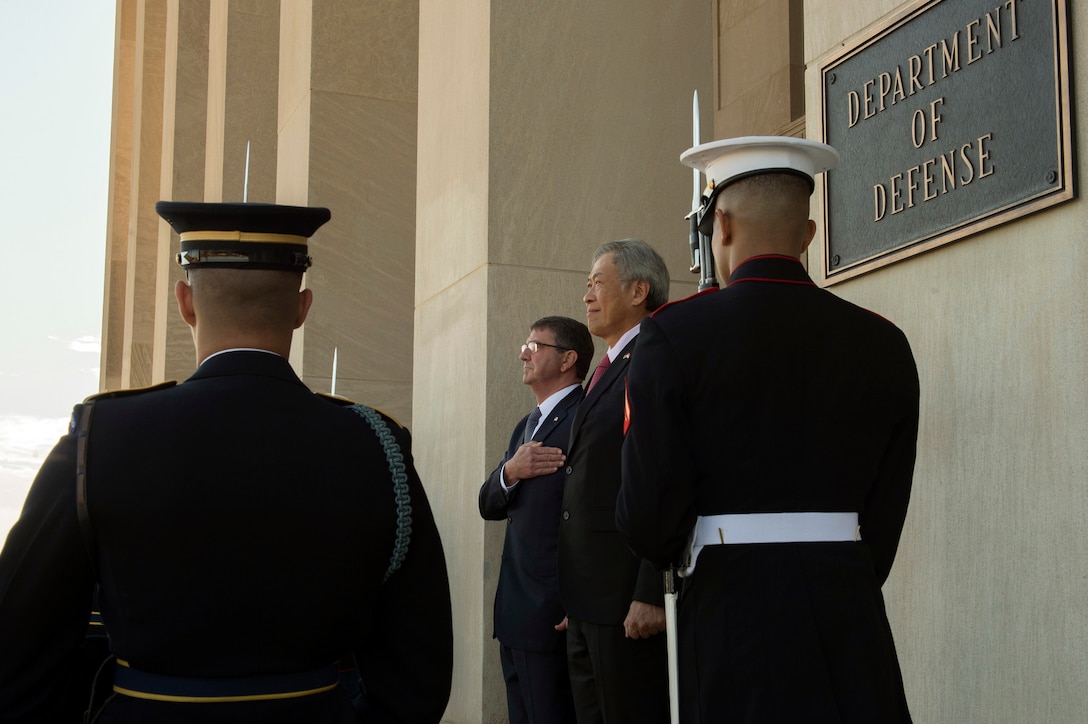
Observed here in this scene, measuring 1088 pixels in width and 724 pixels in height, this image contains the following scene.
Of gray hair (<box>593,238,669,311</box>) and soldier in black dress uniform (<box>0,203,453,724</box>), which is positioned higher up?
gray hair (<box>593,238,669,311</box>)

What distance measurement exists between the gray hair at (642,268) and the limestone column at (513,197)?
137 cm

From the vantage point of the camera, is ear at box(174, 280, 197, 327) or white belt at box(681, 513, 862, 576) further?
white belt at box(681, 513, 862, 576)

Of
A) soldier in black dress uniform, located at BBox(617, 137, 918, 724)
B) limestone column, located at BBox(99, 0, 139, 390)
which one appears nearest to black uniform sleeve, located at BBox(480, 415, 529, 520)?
soldier in black dress uniform, located at BBox(617, 137, 918, 724)

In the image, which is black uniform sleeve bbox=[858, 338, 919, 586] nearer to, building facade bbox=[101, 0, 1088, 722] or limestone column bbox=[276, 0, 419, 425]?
building facade bbox=[101, 0, 1088, 722]

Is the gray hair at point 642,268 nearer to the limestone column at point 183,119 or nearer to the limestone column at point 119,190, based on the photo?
the limestone column at point 183,119

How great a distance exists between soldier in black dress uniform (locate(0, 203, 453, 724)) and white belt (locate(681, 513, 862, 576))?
2.34ft

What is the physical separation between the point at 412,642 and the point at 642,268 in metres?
2.35

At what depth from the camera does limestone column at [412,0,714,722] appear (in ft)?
18.8

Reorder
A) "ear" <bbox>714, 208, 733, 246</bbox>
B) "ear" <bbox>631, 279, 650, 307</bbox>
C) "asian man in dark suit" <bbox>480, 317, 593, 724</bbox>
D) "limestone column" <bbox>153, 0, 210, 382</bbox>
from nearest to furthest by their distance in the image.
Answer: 1. "ear" <bbox>714, 208, 733, 246</bbox>
2. "ear" <bbox>631, 279, 650, 307</bbox>
3. "asian man in dark suit" <bbox>480, 317, 593, 724</bbox>
4. "limestone column" <bbox>153, 0, 210, 382</bbox>

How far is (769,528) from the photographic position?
275 centimetres

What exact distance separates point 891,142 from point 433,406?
10.1 feet

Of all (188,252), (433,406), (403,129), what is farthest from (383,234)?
(188,252)

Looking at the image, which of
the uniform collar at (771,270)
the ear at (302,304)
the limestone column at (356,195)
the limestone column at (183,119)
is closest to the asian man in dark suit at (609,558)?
the uniform collar at (771,270)

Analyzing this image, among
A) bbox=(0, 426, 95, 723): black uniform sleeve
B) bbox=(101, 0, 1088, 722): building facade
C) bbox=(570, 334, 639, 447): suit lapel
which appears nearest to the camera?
bbox=(0, 426, 95, 723): black uniform sleeve
